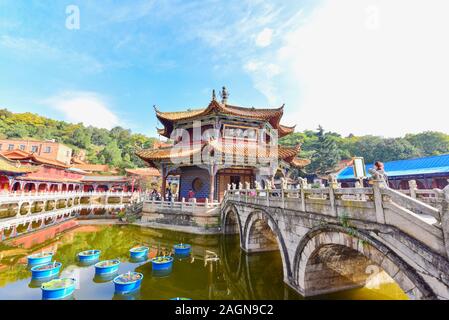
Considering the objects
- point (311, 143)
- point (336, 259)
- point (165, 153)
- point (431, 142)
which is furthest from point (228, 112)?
point (431, 142)

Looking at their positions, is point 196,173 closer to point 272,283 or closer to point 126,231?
point 126,231

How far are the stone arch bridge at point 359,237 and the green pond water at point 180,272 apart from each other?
895 millimetres

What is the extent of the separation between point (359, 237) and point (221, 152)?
13814 mm

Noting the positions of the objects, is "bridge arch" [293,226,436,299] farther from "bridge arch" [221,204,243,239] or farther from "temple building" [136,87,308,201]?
"temple building" [136,87,308,201]

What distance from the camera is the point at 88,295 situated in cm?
861

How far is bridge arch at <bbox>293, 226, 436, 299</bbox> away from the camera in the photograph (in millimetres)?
4621

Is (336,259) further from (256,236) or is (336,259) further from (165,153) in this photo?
(165,153)

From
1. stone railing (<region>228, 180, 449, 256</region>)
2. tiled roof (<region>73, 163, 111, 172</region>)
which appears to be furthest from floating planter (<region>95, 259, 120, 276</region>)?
tiled roof (<region>73, 163, 111, 172</region>)

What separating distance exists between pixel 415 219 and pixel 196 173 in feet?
61.1

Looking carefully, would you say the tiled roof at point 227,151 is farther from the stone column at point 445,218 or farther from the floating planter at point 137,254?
the stone column at point 445,218

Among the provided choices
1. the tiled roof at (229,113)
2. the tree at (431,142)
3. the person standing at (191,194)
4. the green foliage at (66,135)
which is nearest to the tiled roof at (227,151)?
the tiled roof at (229,113)

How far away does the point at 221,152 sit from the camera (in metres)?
18.2

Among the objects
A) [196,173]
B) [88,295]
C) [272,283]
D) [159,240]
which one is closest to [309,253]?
[272,283]
